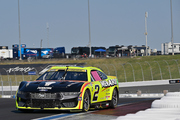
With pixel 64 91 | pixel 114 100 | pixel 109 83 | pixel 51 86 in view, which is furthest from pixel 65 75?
pixel 114 100

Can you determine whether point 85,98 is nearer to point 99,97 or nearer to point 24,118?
point 99,97

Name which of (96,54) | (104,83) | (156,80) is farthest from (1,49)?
(104,83)

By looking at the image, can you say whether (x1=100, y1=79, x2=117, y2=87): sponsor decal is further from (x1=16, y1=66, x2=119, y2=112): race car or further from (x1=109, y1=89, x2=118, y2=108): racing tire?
(x1=109, y1=89, x2=118, y2=108): racing tire

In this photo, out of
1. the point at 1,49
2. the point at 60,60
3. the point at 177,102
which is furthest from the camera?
the point at 1,49

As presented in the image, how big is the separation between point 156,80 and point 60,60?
31599 millimetres

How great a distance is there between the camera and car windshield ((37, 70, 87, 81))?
11148 millimetres

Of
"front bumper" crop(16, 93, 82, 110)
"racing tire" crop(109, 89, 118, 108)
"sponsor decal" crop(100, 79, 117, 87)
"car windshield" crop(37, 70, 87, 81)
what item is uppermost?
"car windshield" crop(37, 70, 87, 81)

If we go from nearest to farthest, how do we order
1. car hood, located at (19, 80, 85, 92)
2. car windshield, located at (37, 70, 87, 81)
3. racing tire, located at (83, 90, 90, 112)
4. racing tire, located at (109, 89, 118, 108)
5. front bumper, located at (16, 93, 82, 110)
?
front bumper, located at (16, 93, 82, 110)
car hood, located at (19, 80, 85, 92)
racing tire, located at (83, 90, 90, 112)
car windshield, located at (37, 70, 87, 81)
racing tire, located at (109, 89, 118, 108)

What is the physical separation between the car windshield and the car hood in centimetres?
64

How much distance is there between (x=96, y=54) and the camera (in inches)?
3337

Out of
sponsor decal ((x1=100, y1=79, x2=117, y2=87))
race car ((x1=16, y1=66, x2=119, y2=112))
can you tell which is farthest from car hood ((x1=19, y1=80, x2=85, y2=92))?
sponsor decal ((x1=100, y1=79, x2=117, y2=87))

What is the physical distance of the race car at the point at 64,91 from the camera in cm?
988

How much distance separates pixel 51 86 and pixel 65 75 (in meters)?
1.17

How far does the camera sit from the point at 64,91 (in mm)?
9961
